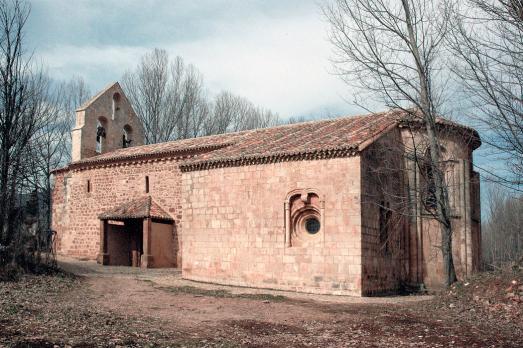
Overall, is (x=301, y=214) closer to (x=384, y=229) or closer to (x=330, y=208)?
(x=330, y=208)

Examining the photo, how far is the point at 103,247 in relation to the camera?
24.0 metres

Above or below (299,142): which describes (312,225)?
below

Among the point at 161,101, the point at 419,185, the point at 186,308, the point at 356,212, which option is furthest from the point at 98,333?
the point at 161,101

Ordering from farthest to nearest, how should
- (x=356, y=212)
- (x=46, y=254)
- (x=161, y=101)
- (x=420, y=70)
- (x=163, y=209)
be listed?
1. (x=161, y=101)
2. (x=163, y=209)
3. (x=46, y=254)
4. (x=356, y=212)
5. (x=420, y=70)

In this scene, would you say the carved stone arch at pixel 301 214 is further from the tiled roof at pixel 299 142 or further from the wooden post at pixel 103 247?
the wooden post at pixel 103 247

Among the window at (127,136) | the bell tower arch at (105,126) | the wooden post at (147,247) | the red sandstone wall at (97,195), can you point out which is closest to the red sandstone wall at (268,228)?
the wooden post at (147,247)

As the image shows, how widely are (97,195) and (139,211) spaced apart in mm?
3923

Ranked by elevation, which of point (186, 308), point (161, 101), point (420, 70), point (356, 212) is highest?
point (161, 101)

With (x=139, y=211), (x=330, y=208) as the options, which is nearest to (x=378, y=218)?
(x=330, y=208)

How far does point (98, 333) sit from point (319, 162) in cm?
906

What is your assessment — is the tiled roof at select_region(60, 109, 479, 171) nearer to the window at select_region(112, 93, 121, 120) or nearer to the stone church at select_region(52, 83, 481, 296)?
the stone church at select_region(52, 83, 481, 296)

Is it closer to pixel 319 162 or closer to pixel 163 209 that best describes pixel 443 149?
pixel 319 162

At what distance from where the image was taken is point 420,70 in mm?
14320

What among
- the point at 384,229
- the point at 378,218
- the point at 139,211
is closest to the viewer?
the point at 378,218
